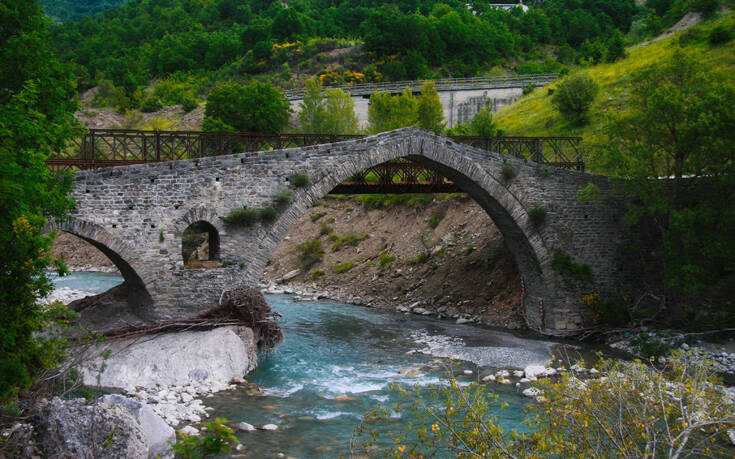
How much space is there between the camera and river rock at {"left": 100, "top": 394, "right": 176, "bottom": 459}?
7.73 meters

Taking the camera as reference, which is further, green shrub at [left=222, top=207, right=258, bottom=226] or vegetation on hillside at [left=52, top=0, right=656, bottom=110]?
vegetation on hillside at [left=52, top=0, right=656, bottom=110]

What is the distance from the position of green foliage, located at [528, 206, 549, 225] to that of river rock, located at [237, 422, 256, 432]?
1121cm

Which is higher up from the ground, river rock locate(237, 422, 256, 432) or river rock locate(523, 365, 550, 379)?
river rock locate(237, 422, 256, 432)

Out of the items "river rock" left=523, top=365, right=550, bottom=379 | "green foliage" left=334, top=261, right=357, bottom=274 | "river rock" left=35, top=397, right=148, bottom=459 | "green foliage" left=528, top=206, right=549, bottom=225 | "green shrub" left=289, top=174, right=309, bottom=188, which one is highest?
"green shrub" left=289, top=174, right=309, bottom=188

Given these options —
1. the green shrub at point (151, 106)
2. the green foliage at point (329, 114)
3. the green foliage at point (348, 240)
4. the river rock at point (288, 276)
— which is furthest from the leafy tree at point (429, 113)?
the green shrub at point (151, 106)

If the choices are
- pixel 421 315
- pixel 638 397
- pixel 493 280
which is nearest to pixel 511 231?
pixel 493 280

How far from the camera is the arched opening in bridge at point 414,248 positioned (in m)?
19.7

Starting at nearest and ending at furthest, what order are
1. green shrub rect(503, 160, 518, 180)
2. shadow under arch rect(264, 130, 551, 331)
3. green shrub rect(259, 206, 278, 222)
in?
green shrub rect(259, 206, 278, 222) < shadow under arch rect(264, 130, 551, 331) < green shrub rect(503, 160, 518, 180)

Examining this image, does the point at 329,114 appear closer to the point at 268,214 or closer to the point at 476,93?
the point at 476,93

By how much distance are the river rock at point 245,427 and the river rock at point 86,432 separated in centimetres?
233

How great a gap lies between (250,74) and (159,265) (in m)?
52.1

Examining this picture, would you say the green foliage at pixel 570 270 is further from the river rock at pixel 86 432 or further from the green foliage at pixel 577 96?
the green foliage at pixel 577 96

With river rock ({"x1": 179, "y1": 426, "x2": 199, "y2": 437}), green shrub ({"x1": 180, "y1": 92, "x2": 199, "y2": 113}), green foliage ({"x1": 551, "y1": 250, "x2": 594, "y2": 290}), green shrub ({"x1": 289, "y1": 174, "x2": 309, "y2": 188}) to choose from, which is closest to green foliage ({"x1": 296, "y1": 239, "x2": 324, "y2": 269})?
green foliage ({"x1": 551, "y1": 250, "x2": 594, "y2": 290})

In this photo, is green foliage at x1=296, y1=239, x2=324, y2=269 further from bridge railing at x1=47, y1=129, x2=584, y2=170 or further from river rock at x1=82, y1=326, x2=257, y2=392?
river rock at x1=82, y1=326, x2=257, y2=392
